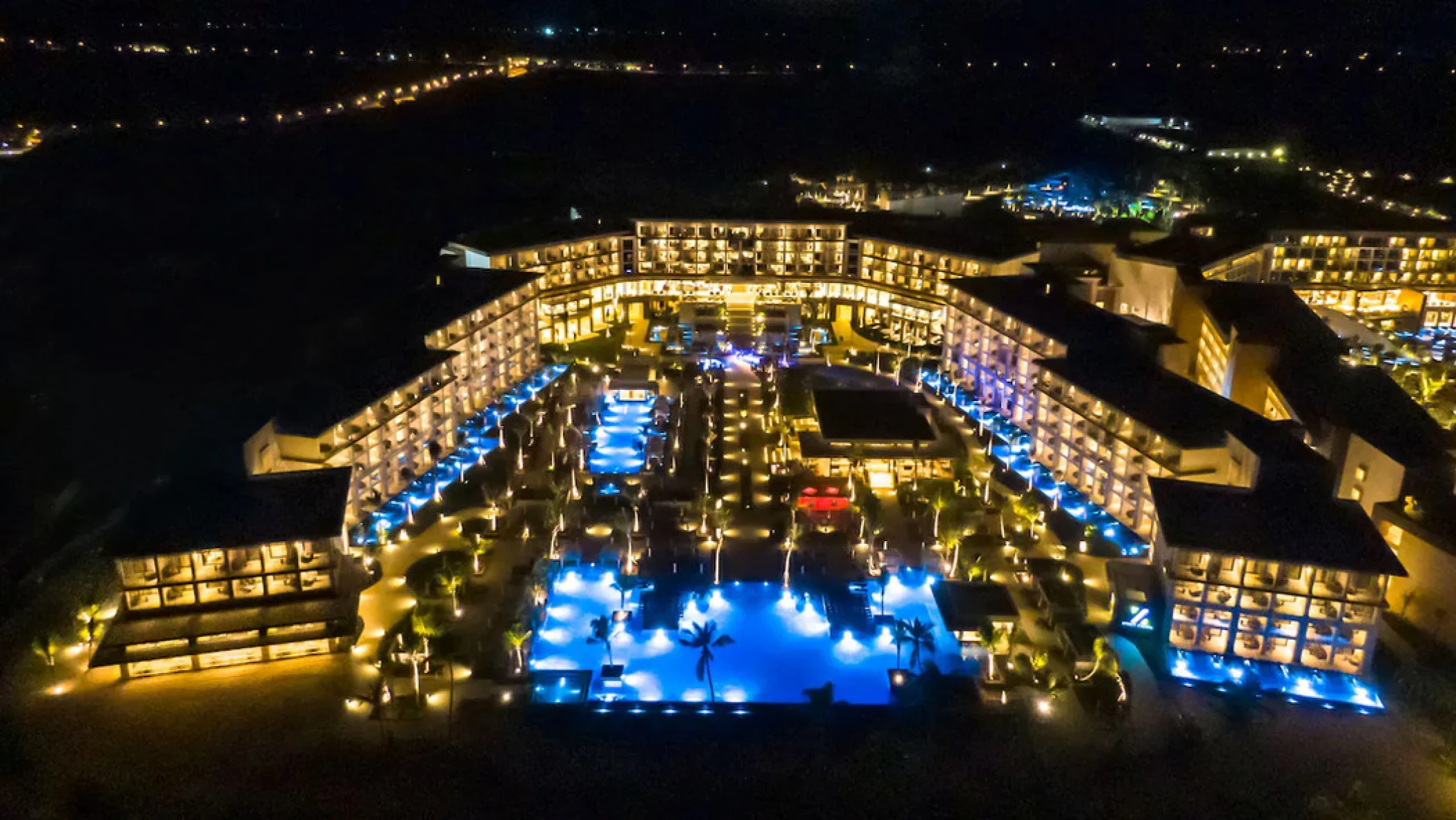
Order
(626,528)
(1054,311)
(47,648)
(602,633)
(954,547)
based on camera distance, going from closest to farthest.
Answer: (47,648)
(602,633)
(954,547)
(626,528)
(1054,311)

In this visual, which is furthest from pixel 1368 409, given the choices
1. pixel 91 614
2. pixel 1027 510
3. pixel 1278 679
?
pixel 91 614

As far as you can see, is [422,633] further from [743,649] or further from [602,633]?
[743,649]

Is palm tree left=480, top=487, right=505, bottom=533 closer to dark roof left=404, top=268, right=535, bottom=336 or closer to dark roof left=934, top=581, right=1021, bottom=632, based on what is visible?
dark roof left=404, top=268, right=535, bottom=336

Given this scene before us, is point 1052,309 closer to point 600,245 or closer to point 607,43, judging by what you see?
point 600,245

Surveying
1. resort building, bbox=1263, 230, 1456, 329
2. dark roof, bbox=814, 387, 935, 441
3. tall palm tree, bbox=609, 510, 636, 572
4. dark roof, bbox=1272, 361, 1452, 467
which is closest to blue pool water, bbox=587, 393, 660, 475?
tall palm tree, bbox=609, 510, 636, 572

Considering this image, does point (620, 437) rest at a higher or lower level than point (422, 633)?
higher

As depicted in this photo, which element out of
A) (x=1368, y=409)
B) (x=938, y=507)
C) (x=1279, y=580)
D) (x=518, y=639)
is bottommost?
(x=518, y=639)

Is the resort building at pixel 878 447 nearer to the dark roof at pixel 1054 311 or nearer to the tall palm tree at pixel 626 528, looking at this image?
the dark roof at pixel 1054 311

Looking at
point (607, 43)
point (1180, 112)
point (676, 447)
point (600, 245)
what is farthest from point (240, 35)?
point (1180, 112)
